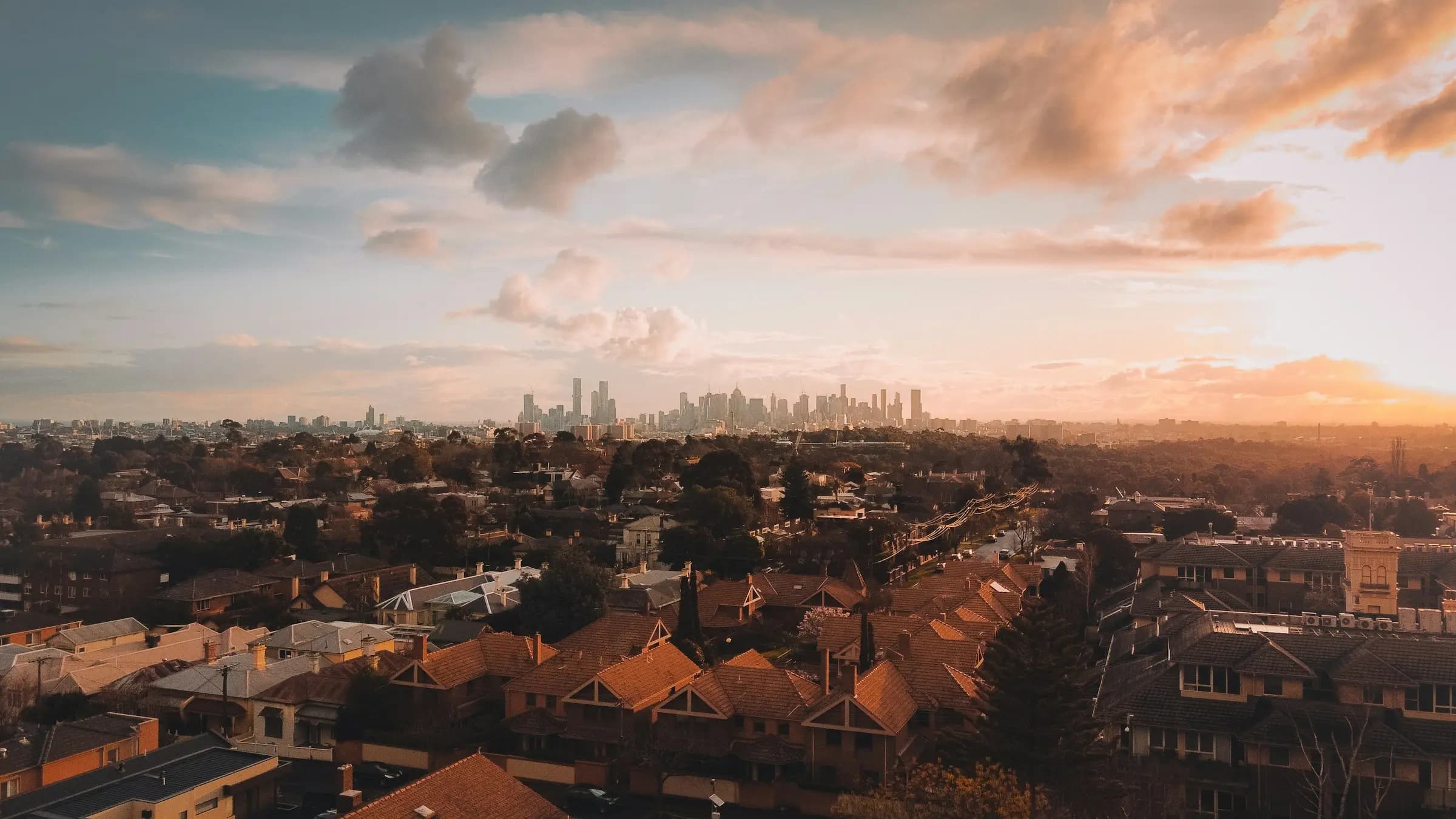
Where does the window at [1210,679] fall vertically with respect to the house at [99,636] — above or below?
above

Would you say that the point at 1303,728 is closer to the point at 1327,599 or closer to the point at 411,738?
the point at 1327,599

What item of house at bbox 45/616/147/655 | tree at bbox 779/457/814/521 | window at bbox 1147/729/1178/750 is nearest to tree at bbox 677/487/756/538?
tree at bbox 779/457/814/521

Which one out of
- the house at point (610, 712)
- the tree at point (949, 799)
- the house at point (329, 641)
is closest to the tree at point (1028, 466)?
the house at point (329, 641)

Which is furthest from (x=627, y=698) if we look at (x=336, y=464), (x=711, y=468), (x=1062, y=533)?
(x=336, y=464)

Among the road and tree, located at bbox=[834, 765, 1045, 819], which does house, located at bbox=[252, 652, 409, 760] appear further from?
tree, located at bbox=[834, 765, 1045, 819]

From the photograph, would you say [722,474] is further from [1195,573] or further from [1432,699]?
[1432,699]

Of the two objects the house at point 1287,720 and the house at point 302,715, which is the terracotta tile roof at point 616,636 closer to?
the house at point 302,715

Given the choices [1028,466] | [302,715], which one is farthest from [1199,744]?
[1028,466]
